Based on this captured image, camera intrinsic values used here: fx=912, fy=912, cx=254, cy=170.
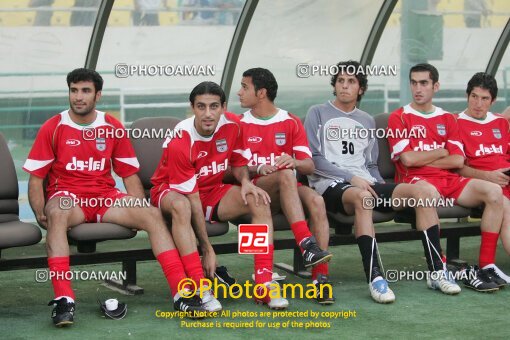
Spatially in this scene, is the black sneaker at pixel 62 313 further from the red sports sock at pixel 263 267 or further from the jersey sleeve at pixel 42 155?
the red sports sock at pixel 263 267

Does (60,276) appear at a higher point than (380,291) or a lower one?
higher

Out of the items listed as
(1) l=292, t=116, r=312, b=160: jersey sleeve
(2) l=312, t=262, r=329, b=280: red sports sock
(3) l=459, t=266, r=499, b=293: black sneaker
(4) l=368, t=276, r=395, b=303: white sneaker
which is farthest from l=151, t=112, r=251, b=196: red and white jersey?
(3) l=459, t=266, r=499, b=293: black sneaker

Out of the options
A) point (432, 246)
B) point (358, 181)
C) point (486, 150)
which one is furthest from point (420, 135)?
point (432, 246)

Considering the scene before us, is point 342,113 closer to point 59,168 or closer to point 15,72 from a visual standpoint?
point 59,168

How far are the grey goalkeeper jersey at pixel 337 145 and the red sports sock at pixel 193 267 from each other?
1.26m

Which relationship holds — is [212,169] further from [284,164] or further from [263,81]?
[263,81]

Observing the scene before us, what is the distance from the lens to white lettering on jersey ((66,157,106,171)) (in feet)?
18.9

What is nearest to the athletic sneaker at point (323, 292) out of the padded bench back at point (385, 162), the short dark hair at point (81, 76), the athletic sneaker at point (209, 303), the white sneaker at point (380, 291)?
the white sneaker at point (380, 291)

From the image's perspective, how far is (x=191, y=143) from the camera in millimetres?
5844

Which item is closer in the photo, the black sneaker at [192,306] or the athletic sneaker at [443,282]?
the black sneaker at [192,306]

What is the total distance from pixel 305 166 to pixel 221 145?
61 cm

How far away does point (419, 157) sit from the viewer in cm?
664

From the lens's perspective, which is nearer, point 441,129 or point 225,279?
point 225,279
